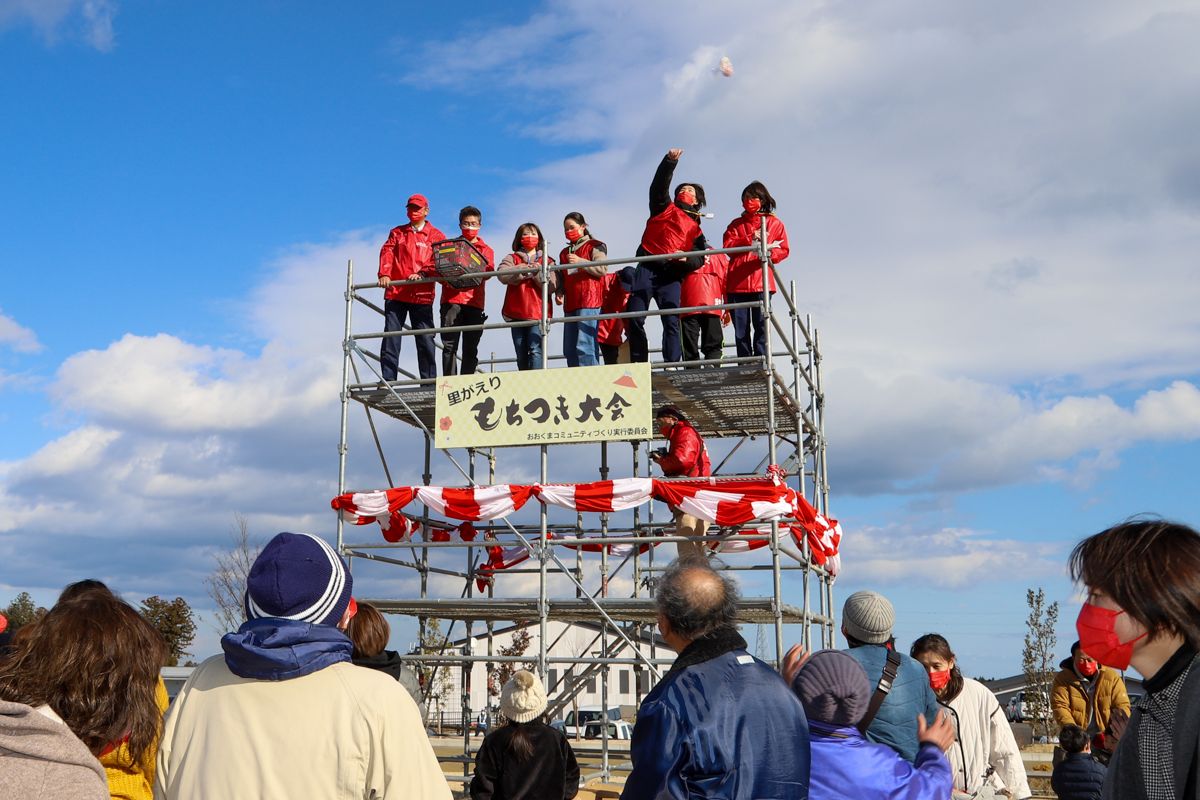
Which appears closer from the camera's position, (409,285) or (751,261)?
(751,261)

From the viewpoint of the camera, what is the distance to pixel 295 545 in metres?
2.98

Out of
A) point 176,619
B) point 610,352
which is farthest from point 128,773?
point 176,619

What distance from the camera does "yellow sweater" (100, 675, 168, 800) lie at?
126 inches

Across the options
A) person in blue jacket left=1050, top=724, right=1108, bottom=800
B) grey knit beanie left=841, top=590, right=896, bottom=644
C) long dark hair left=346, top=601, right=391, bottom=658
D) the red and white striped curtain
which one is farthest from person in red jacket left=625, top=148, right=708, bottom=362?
grey knit beanie left=841, top=590, right=896, bottom=644

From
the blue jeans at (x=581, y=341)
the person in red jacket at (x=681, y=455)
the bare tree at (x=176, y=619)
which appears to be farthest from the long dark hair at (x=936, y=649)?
the bare tree at (x=176, y=619)

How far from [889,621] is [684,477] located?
7.48 meters

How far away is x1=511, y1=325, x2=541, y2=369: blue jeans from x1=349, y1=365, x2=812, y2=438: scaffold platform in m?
1.15

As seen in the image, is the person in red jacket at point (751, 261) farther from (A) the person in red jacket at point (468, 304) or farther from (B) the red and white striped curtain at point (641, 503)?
(A) the person in red jacket at point (468, 304)

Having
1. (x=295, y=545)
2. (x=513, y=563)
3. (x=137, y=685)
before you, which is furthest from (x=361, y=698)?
(x=513, y=563)

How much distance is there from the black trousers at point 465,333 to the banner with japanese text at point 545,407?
682mm

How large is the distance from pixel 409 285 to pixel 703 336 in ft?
12.3

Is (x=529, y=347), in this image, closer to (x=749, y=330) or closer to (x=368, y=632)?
(x=749, y=330)

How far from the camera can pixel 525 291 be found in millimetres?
13438

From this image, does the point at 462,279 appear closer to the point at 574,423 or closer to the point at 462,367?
the point at 462,367
